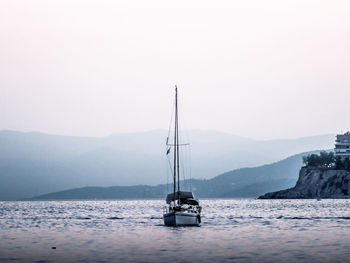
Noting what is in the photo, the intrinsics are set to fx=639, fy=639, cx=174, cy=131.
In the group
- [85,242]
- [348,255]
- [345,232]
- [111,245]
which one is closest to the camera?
[348,255]

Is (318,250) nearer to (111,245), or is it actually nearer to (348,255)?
(348,255)

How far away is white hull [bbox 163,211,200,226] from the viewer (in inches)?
3189

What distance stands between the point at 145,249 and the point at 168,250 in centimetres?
224

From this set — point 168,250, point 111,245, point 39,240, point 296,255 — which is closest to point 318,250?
point 296,255

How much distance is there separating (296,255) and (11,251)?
78.2ft

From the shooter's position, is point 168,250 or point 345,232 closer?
point 168,250

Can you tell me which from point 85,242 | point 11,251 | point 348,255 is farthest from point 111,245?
point 348,255

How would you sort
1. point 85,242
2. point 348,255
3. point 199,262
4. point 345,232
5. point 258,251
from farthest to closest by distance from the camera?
point 345,232
point 85,242
point 258,251
point 348,255
point 199,262

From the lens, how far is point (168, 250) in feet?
181

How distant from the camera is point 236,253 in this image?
52.0 metres

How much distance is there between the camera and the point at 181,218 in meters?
81.4

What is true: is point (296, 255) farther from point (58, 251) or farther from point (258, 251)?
point (58, 251)

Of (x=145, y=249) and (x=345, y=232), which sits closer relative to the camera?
(x=145, y=249)

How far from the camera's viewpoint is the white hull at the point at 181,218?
266ft
